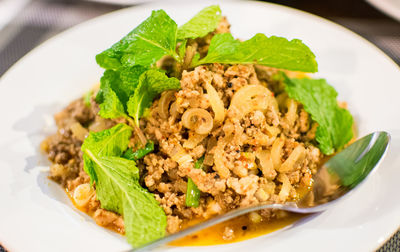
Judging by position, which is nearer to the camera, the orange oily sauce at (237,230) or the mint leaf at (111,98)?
the orange oily sauce at (237,230)

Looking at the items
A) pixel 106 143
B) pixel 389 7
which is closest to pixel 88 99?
pixel 106 143

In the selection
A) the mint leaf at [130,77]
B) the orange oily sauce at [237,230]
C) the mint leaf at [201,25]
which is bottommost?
the orange oily sauce at [237,230]

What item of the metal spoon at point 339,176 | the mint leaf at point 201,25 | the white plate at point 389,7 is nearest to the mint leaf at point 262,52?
the mint leaf at point 201,25

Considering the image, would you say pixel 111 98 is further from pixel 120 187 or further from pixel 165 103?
pixel 120 187

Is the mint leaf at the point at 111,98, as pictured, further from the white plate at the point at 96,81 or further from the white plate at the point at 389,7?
the white plate at the point at 389,7

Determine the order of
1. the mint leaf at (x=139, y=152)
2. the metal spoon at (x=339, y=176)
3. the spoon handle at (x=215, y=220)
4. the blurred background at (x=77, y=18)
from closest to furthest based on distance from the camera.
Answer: the spoon handle at (x=215, y=220) < the metal spoon at (x=339, y=176) < the mint leaf at (x=139, y=152) < the blurred background at (x=77, y=18)

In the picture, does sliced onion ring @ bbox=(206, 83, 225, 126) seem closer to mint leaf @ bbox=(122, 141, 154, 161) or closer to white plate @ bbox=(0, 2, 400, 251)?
mint leaf @ bbox=(122, 141, 154, 161)
